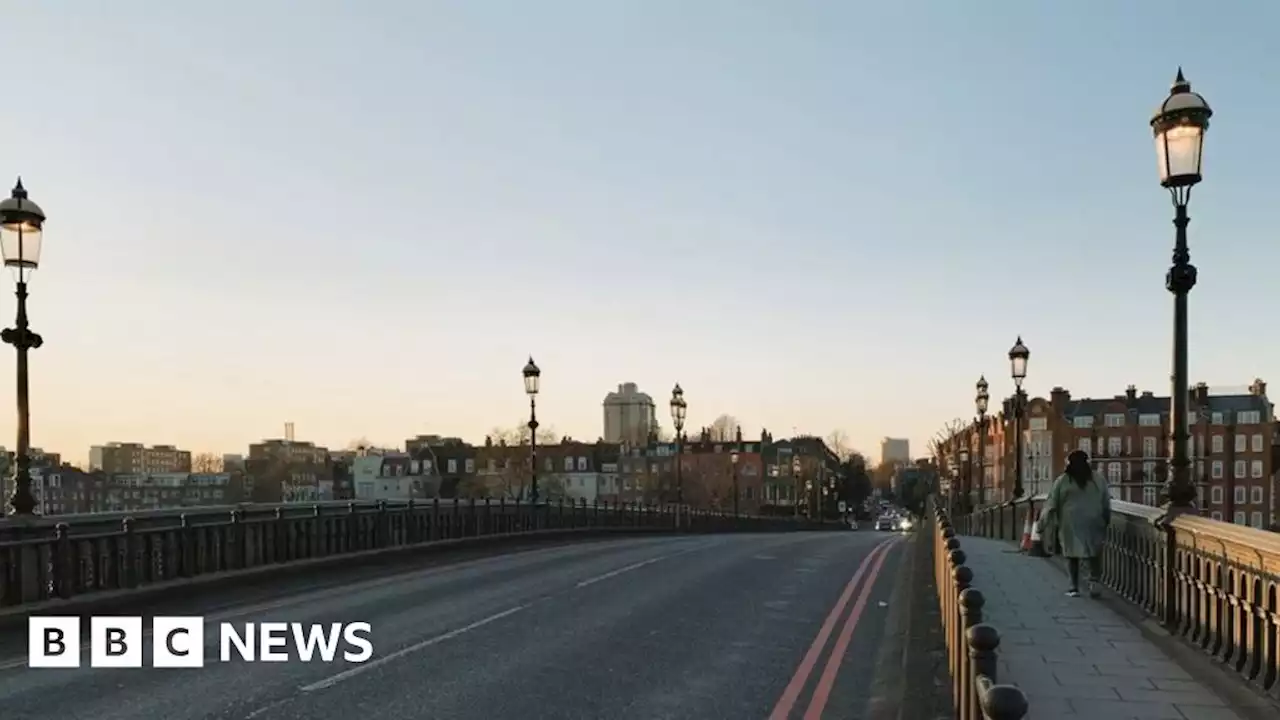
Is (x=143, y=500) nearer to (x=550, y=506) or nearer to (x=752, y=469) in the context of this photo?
(x=752, y=469)

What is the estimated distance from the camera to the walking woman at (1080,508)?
1115 cm

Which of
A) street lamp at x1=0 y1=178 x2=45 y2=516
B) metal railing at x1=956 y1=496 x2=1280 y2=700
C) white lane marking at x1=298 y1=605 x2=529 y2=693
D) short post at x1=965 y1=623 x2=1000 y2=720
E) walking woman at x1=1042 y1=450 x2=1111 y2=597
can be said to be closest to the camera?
short post at x1=965 y1=623 x2=1000 y2=720

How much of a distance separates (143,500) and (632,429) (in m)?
101

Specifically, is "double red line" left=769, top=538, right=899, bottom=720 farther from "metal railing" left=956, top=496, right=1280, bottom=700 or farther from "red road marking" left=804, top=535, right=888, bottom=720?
"metal railing" left=956, top=496, right=1280, bottom=700

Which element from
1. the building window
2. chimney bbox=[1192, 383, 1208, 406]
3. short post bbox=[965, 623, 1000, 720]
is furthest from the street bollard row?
the building window

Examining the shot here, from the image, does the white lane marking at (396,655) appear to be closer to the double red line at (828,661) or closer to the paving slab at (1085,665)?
the double red line at (828,661)

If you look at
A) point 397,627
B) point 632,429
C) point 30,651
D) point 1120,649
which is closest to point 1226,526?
point 1120,649

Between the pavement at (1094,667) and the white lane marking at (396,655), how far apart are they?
5.64m

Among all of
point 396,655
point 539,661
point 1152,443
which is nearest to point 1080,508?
point 539,661

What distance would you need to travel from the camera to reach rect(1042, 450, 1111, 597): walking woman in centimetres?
1115

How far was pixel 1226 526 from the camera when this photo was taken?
7.62 m

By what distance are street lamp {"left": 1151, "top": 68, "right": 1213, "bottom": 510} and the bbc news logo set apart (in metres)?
8.22

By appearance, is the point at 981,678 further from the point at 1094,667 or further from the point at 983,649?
the point at 1094,667

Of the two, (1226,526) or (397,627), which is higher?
(1226,526)
